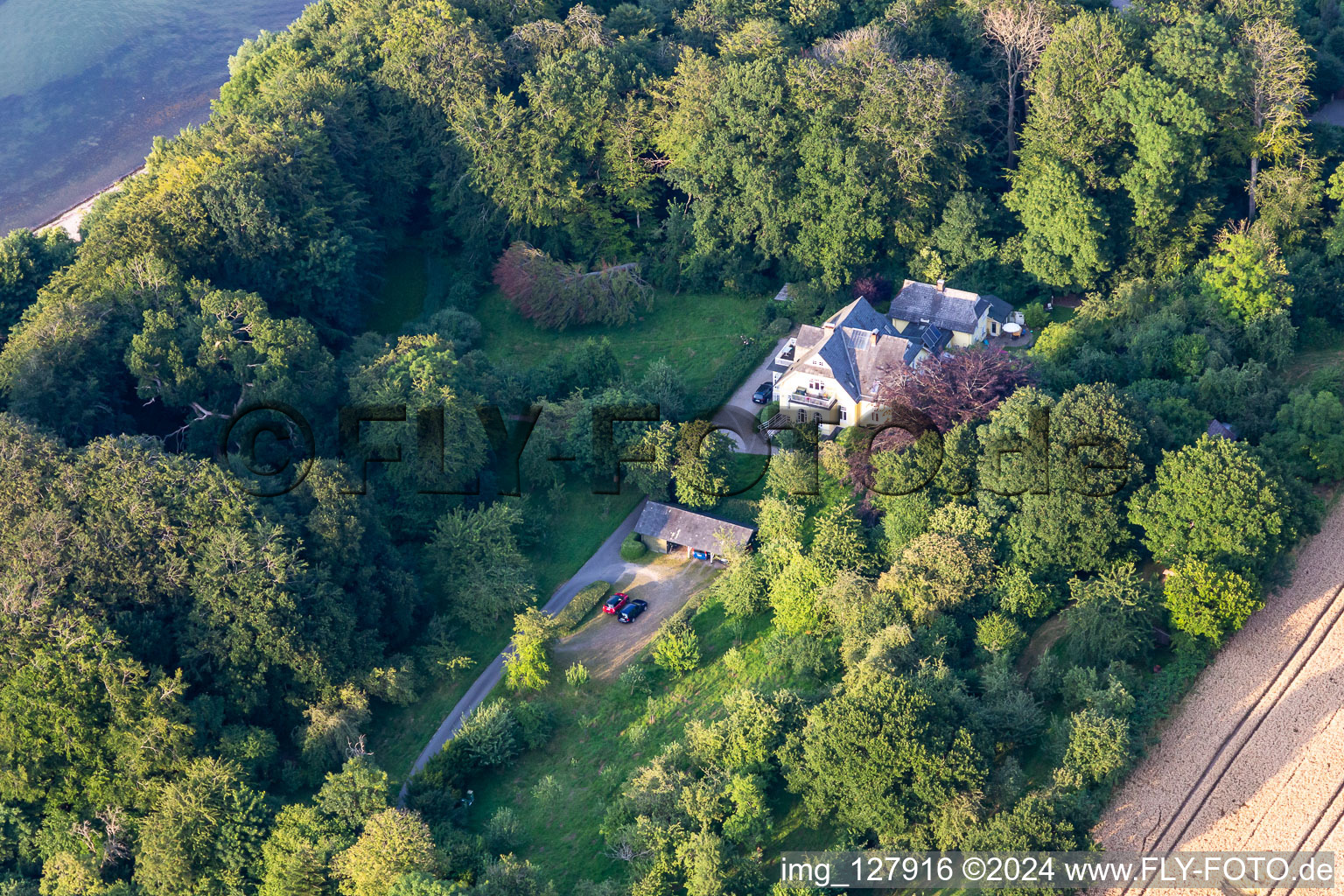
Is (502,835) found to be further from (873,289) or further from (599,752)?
(873,289)

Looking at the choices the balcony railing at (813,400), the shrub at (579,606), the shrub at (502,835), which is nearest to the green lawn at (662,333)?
the balcony railing at (813,400)

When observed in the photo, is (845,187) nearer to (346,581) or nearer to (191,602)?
(346,581)

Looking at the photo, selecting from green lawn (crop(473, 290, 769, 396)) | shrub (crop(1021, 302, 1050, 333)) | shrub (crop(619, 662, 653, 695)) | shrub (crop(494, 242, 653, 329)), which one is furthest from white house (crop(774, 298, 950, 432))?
shrub (crop(619, 662, 653, 695))

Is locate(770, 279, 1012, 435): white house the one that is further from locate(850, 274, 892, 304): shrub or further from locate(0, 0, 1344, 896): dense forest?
locate(850, 274, 892, 304): shrub

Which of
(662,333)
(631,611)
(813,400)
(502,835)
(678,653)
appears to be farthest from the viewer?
(662,333)

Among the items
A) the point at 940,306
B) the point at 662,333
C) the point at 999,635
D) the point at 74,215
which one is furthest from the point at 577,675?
the point at 74,215

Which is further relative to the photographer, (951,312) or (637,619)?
(951,312)

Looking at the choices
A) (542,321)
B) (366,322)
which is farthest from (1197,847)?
(366,322)
